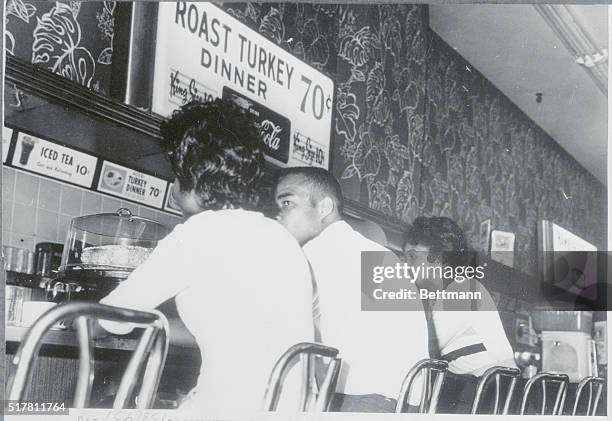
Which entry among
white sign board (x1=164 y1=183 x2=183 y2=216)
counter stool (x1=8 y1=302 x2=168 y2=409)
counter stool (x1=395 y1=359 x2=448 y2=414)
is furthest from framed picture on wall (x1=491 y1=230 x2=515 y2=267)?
counter stool (x1=8 y1=302 x2=168 y2=409)

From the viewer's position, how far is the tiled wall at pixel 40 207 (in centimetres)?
220

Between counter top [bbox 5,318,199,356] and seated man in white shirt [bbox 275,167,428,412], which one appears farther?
seated man in white shirt [bbox 275,167,428,412]

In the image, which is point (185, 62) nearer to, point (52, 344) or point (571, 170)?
point (52, 344)

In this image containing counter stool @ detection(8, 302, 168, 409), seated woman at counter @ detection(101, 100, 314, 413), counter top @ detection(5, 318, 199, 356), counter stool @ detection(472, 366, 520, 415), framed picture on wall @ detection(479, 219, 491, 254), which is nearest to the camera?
counter stool @ detection(8, 302, 168, 409)

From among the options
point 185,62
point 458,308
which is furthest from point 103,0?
point 458,308

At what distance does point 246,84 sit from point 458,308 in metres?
0.98

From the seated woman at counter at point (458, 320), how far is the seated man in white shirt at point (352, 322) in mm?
71

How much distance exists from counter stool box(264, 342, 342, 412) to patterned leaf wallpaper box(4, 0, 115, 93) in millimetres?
1095

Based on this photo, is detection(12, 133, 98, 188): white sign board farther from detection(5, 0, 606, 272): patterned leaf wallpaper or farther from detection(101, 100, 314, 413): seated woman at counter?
detection(5, 0, 606, 272): patterned leaf wallpaper

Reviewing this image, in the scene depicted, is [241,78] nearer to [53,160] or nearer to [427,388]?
[53,160]

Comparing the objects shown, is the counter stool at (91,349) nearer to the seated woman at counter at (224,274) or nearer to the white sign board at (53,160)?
the seated woman at counter at (224,274)

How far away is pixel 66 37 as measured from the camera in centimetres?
229

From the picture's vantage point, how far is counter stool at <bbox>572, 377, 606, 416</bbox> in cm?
229

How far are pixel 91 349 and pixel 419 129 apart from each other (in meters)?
1.76
